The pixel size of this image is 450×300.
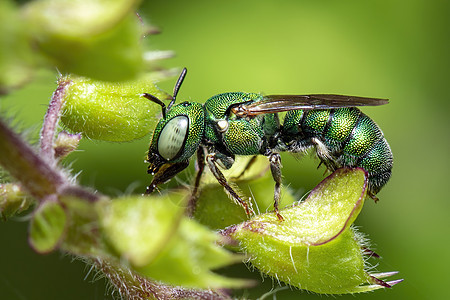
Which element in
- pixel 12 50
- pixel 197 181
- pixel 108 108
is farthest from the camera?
pixel 197 181

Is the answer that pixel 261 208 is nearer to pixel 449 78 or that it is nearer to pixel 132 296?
pixel 132 296

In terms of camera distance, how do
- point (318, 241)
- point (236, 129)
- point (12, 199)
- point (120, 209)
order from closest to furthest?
point (120, 209)
point (12, 199)
point (318, 241)
point (236, 129)

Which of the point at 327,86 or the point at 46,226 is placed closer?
the point at 46,226

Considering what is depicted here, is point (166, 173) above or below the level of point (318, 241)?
below

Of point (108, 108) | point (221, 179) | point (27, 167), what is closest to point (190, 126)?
point (221, 179)

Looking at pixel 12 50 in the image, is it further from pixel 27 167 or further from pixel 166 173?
pixel 166 173

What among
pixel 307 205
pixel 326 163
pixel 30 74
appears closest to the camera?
pixel 30 74

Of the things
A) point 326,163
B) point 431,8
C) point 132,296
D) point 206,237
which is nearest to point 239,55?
point 431,8

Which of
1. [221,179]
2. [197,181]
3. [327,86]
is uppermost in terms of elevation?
[221,179]
